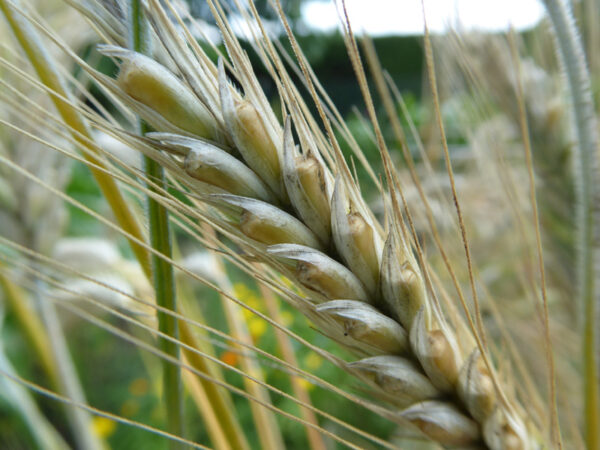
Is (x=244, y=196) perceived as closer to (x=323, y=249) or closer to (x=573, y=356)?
(x=323, y=249)

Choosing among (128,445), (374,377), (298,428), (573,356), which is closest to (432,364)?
(374,377)

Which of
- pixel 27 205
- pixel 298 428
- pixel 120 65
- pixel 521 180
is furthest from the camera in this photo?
pixel 298 428

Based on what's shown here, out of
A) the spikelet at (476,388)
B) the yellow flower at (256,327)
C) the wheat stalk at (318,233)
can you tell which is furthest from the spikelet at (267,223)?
the yellow flower at (256,327)

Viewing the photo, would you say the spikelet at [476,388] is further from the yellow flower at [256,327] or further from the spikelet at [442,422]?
the yellow flower at [256,327]

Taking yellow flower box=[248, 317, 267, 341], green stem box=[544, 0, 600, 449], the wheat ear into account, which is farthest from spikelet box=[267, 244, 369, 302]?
yellow flower box=[248, 317, 267, 341]

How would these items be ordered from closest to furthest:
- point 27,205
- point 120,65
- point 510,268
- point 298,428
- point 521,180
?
point 120,65 → point 27,205 → point 521,180 → point 510,268 → point 298,428

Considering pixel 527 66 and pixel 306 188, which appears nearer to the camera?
pixel 306 188

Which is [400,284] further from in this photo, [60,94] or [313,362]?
[313,362]

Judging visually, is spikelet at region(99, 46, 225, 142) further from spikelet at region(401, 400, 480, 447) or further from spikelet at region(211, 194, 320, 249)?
spikelet at region(401, 400, 480, 447)
